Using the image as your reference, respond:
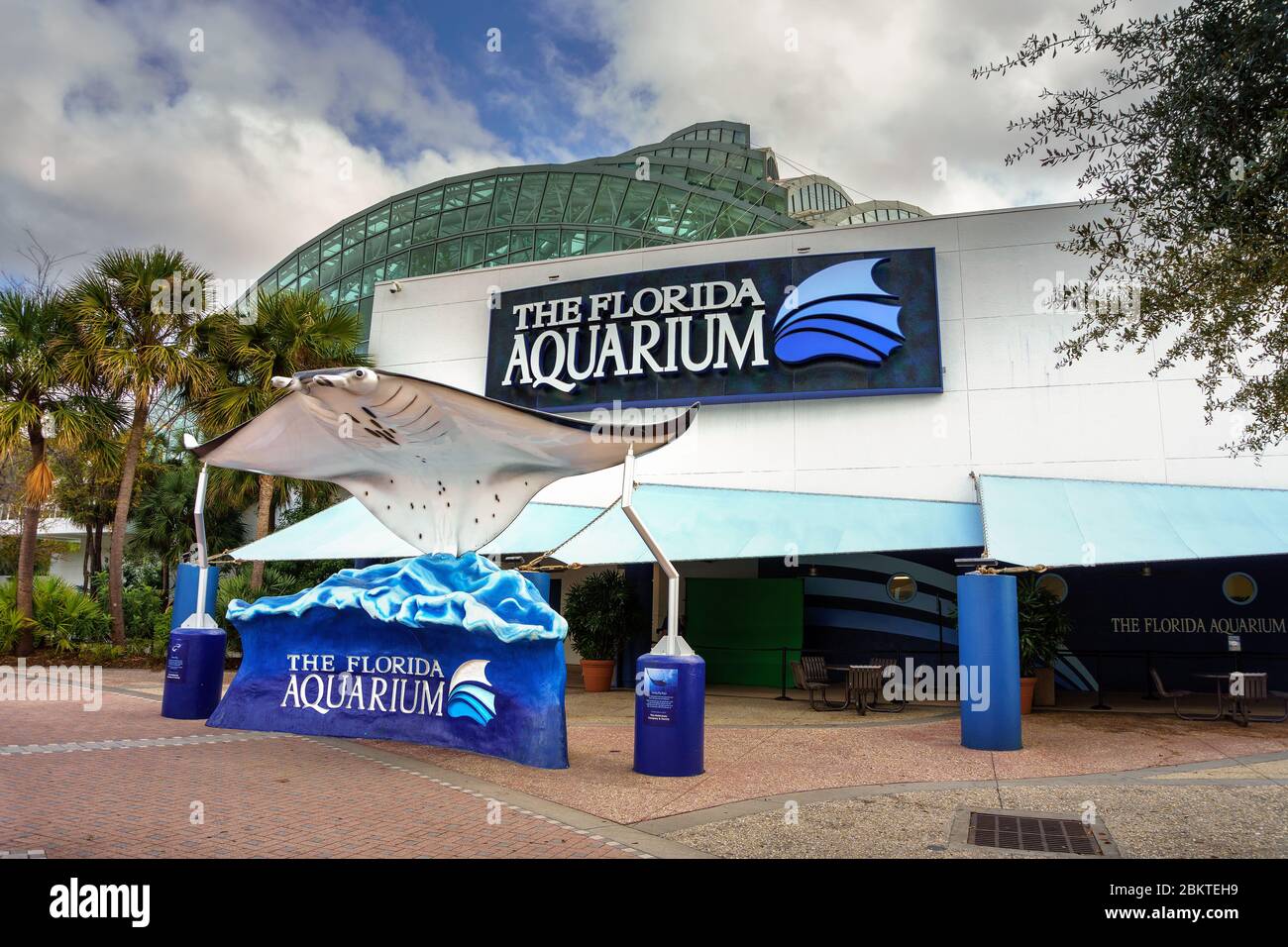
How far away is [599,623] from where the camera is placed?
17188 mm

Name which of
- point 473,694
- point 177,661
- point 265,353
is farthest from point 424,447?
point 265,353

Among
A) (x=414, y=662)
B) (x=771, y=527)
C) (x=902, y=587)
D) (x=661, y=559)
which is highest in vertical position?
(x=771, y=527)

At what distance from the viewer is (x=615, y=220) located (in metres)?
29.5

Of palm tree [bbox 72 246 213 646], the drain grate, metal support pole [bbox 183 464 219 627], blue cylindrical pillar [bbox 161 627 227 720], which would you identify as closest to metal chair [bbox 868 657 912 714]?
the drain grate

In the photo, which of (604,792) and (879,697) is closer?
(604,792)

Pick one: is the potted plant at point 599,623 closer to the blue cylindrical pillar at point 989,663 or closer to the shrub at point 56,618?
the blue cylindrical pillar at point 989,663

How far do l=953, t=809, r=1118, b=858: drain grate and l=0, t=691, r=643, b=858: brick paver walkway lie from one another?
8.19 feet

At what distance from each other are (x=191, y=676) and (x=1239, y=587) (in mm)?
17026

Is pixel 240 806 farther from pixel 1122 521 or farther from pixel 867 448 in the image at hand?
pixel 867 448

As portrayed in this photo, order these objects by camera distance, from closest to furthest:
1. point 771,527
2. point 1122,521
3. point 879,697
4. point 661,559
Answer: point 661,559 < point 1122,521 < point 771,527 < point 879,697

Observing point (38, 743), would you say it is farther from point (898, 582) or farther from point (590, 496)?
point (898, 582)

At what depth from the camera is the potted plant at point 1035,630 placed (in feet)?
44.4

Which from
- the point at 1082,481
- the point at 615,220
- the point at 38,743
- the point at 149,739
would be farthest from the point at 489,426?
the point at 615,220

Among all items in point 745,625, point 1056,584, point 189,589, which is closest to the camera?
point 189,589
